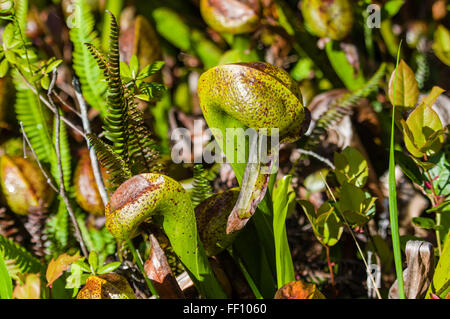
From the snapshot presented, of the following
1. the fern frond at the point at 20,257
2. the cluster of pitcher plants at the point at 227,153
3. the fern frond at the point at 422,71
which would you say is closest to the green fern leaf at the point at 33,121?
the cluster of pitcher plants at the point at 227,153

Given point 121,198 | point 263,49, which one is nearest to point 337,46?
point 263,49

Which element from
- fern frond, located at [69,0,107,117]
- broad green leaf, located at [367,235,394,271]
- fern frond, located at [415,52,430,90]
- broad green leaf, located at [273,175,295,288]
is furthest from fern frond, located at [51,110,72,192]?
fern frond, located at [415,52,430,90]

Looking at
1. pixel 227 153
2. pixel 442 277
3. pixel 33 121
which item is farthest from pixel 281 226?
pixel 33 121

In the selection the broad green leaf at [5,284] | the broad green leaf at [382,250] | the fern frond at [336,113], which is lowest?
the broad green leaf at [382,250]

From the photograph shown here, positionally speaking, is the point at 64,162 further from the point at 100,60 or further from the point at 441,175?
the point at 441,175

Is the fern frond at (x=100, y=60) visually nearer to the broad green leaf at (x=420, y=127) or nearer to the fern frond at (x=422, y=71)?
the broad green leaf at (x=420, y=127)

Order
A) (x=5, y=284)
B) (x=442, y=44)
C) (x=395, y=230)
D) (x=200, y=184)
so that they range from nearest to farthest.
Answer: (x=395, y=230) < (x=5, y=284) < (x=200, y=184) < (x=442, y=44)
